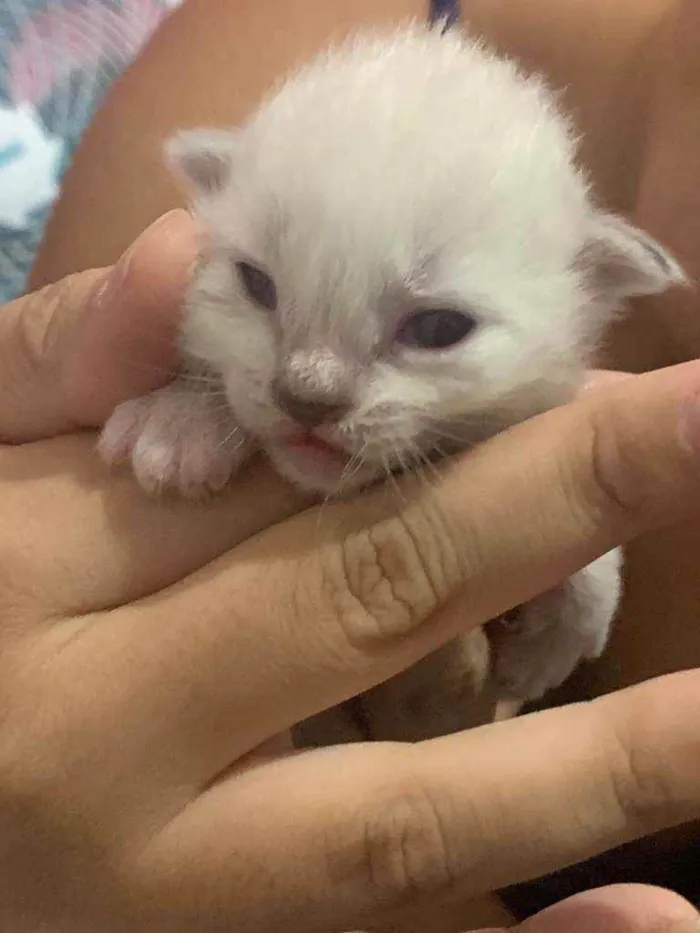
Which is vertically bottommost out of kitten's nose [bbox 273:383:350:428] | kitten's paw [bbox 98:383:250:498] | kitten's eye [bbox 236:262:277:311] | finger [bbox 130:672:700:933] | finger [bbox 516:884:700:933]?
finger [bbox 516:884:700:933]

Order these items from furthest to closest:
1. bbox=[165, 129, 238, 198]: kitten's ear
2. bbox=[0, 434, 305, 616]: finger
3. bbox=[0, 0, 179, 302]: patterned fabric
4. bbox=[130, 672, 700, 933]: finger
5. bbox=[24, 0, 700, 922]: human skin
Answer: bbox=[0, 0, 179, 302]: patterned fabric
bbox=[24, 0, 700, 922]: human skin
bbox=[165, 129, 238, 198]: kitten's ear
bbox=[0, 434, 305, 616]: finger
bbox=[130, 672, 700, 933]: finger

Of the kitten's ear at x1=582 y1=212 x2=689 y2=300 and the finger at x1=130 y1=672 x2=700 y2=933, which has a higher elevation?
the kitten's ear at x1=582 y1=212 x2=689 y2=300

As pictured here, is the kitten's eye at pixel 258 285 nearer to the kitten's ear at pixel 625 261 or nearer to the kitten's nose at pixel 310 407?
the kitten's nose at pixel 310 407

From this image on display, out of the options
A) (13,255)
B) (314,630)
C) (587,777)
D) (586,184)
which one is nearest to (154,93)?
(13,255)

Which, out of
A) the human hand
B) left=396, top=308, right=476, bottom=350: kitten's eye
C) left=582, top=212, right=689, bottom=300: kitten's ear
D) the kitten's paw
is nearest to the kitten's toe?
the kitten's paw

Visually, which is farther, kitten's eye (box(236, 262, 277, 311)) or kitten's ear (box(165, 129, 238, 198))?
kitten's ear (box(165, 129, 238, 198))

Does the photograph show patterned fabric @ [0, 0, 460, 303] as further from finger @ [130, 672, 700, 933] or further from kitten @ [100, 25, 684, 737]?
finger @ [130, 672, 700, 933]

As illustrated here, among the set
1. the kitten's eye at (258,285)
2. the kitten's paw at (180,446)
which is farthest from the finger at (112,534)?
the kitten's eye at (258,285)

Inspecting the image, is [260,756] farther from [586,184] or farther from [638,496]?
[586,184]
